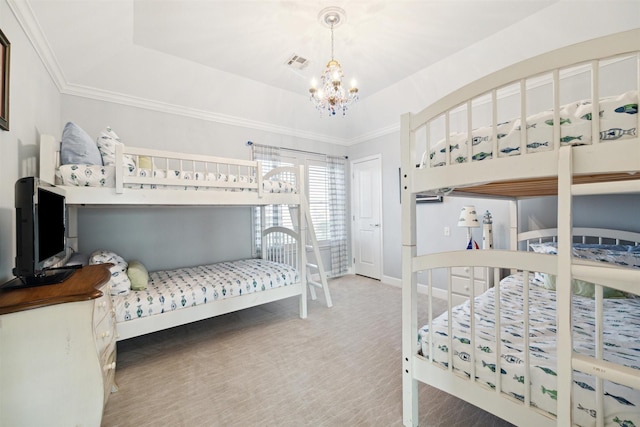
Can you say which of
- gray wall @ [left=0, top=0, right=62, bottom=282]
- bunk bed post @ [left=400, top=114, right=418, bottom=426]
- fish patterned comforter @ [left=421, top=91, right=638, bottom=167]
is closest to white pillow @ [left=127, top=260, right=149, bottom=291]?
gray wall @ [left=0, top=0, right=62, bottom=282]

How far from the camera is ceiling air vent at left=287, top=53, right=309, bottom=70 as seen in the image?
10.1 ft

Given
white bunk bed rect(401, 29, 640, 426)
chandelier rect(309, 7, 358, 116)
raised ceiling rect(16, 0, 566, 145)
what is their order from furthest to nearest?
chandelier rect(309, 7, 358, 116) < raised ceiling rect(16, 0, 566, 145) < white bunk bed rect(401, 29, 640, 426)

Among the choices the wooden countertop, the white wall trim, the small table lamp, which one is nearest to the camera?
the wooden countertop

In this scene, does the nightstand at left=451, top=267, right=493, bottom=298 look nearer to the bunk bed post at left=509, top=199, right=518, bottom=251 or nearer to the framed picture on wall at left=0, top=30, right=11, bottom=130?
the bunk bed post at left=509, top=199, right=518, bottom=251

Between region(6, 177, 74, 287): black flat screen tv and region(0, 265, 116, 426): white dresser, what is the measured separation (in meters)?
0.10

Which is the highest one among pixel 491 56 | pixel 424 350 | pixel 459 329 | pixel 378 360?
pixel 491 56

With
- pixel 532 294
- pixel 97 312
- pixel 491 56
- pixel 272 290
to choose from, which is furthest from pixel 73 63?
pixel 532 294

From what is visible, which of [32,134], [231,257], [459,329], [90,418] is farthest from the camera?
[231,257]

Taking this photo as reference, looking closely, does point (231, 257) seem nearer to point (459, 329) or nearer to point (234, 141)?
point (234, 141)

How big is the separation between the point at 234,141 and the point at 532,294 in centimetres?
377

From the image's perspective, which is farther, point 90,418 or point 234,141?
point 234,141

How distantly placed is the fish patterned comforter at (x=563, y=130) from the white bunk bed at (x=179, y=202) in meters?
2.00

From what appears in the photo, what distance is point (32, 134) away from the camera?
1.90m

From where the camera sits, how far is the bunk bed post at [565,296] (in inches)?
33.7
